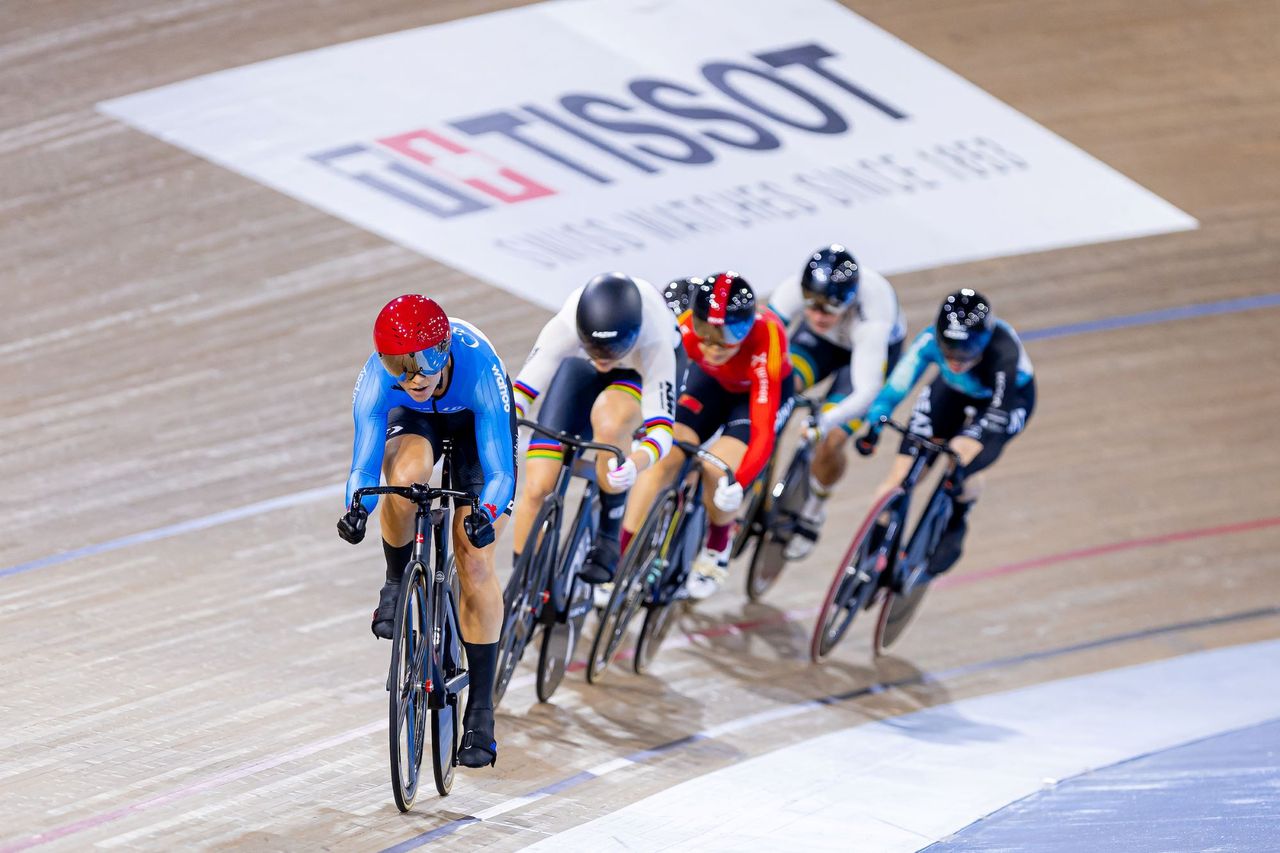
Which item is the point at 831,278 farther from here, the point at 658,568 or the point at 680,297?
the point at 658,568

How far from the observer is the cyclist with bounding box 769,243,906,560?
575cm

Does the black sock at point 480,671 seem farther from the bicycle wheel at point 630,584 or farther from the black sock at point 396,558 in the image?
the bicycle wheel at point 630,584

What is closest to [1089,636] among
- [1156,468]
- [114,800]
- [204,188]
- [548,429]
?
[1156,468]

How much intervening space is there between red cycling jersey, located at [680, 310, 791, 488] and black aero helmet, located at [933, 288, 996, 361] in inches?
20.9

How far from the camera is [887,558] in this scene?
5848 mm

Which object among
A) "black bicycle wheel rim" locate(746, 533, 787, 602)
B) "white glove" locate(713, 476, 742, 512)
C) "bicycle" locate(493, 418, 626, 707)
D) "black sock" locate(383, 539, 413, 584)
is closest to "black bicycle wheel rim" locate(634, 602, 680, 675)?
"bicycle" locate(493, 418, 626, 707)

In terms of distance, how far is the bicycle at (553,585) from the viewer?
4.70m

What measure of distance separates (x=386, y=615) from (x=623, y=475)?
96 cm

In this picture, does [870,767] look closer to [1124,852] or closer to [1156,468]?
[1124,852]

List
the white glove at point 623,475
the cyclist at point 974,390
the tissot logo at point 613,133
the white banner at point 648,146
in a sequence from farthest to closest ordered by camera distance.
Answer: the tissot logo at point 613,133 < the white banner at point 648,146 < the cyclist at point 974,390 < the white glove at point 623,475

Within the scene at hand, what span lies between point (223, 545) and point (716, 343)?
5.99ft

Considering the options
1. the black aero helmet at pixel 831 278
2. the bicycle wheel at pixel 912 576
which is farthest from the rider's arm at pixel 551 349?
the bicycle wheel at pixel 912 576

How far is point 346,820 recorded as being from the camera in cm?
412

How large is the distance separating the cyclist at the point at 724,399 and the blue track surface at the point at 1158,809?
130 cm
